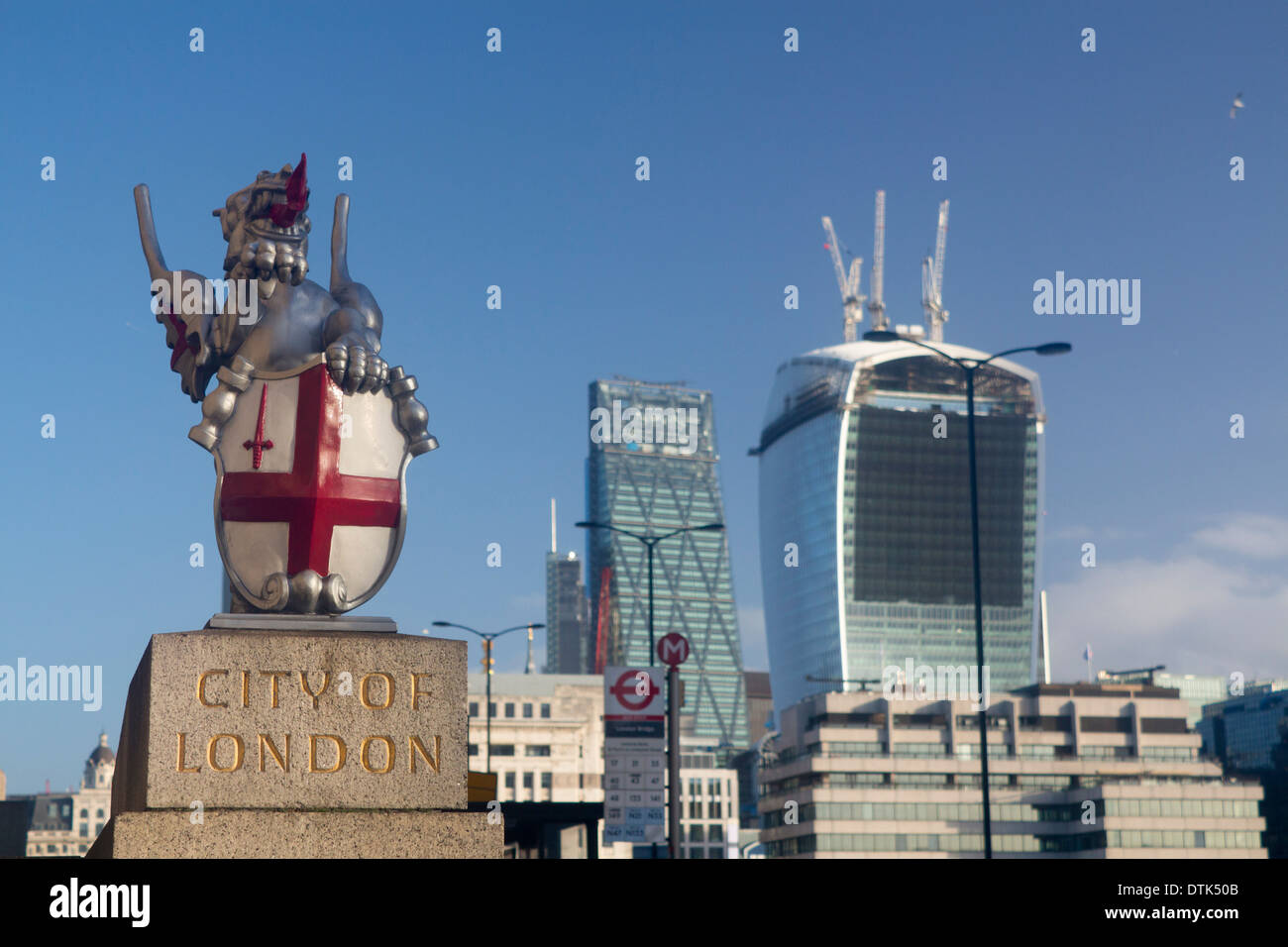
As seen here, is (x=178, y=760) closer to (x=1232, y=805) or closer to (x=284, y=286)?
(x=284, y=286)

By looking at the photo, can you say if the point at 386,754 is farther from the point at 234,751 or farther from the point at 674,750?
the point at 674,750

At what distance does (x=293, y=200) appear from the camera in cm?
1356

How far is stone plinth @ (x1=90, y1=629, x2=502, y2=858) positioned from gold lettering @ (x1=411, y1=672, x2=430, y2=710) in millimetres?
11

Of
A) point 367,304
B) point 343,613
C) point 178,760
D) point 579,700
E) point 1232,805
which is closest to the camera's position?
point 178,760

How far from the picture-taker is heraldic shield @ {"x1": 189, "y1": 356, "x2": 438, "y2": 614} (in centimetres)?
1315

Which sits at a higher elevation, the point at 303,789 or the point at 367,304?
the point at 367,304

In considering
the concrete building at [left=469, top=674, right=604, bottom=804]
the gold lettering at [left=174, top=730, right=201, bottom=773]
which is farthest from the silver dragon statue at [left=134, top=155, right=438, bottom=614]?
the concrete building at [left=469, top=674, right=604, bottom=804]

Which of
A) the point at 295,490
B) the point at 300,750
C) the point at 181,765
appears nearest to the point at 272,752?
the point at 300,750

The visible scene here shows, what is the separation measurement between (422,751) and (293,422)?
3.05 m

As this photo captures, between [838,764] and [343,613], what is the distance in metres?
146

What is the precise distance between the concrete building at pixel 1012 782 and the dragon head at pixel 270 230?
140 metres

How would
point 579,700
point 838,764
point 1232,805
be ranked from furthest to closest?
point 579,700
point 838,764
point 1232,805

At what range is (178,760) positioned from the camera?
11.8 metres

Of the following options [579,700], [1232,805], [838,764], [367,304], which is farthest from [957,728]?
[367,304]
